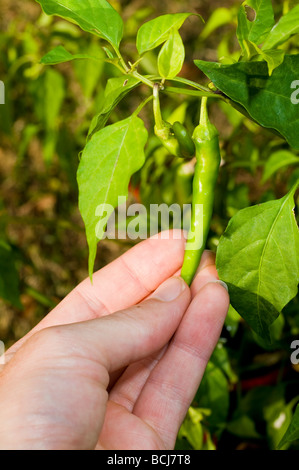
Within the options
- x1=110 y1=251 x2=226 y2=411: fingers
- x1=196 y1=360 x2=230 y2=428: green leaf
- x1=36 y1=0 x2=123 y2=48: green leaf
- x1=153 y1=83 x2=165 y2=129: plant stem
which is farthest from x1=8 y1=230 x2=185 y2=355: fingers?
x1=36 y1=0 x2=123 y2=48: green leaf

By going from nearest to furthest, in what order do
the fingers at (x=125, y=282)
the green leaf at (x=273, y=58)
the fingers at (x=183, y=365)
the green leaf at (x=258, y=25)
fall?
the green leaf at (x=273, y=58) → the green leaf at (x=258, y=25) → the fingers at (x=183, y=365) → the fingers at (x=125, y=282)

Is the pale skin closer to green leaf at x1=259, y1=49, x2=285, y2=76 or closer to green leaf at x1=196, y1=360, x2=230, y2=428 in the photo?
green leaf at x1=196, y1=360, x2=230, y2=428

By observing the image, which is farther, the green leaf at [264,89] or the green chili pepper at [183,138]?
the green chili pepper at [183,138]

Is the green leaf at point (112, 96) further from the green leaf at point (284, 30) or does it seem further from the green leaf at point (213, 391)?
the green leaf at point (213, 391)

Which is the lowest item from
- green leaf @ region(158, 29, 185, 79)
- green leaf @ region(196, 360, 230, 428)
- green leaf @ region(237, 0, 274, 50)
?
green leaf @ region(196, 360, 230, 428)

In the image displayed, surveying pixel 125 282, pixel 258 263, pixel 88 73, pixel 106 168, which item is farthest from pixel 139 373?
pixel 88 73
